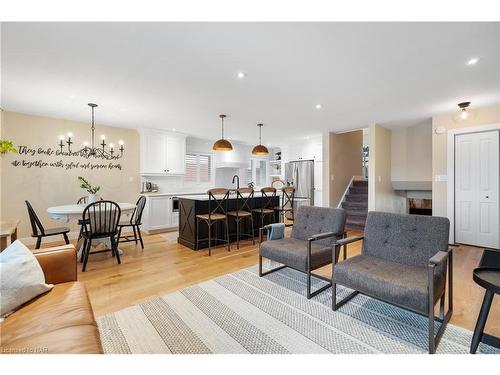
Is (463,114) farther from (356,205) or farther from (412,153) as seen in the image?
(356,205)

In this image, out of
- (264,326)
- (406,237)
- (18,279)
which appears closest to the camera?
(18,279)

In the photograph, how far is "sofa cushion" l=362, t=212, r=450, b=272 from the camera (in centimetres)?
208

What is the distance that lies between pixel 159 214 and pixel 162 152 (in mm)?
1510

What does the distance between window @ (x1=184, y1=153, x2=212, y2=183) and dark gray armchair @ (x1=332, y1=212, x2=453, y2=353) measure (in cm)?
531

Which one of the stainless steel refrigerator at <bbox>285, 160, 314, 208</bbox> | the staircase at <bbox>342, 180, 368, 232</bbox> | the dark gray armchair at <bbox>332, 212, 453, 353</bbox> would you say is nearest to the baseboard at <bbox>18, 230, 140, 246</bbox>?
the dark gray armchair at <bbox>332, 212, 453, 353</bbox>

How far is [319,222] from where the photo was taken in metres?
2.89

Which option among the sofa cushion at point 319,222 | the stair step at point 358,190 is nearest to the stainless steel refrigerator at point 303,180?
the stair step at point 358,190

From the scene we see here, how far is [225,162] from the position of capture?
23.7 feet

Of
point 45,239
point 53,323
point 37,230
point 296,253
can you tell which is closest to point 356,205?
point 296,253

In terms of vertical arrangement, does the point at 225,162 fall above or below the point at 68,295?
above

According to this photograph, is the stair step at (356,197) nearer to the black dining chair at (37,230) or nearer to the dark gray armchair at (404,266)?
the dark gray armchair at (404,266)
